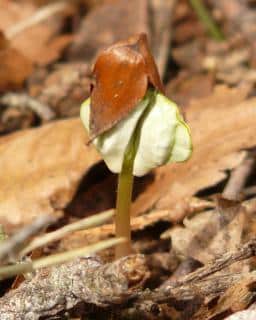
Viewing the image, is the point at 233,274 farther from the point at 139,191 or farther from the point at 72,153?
the point at 72,153

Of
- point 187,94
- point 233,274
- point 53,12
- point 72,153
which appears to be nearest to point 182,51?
point 187,94

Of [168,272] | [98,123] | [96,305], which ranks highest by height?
[98,123]

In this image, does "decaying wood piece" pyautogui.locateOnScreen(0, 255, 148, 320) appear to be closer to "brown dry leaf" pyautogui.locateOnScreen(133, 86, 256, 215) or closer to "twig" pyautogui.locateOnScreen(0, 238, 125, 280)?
"twig" pyautogui.locateOnScreen(0, 238, 125, 280)


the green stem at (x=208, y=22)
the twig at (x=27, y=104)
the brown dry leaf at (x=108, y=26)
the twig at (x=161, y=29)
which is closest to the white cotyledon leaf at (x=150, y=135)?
the twig at (x=27, y=104)

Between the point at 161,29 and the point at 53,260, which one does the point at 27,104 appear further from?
the point at 53,260

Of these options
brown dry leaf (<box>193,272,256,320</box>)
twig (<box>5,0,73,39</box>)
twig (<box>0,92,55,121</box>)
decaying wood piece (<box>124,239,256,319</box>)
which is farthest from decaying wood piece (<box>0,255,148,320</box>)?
twig (<box>5,0,73,39</box>)

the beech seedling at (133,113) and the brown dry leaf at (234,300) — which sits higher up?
the beech seedling at (133,113)

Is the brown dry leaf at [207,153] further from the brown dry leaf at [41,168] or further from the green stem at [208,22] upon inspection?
the green stem at [208,22]
